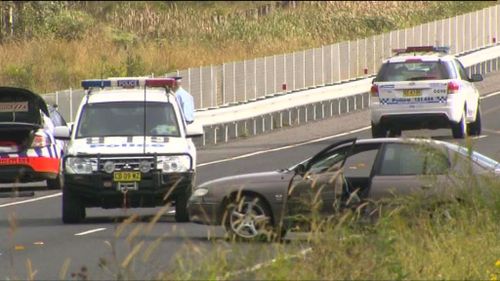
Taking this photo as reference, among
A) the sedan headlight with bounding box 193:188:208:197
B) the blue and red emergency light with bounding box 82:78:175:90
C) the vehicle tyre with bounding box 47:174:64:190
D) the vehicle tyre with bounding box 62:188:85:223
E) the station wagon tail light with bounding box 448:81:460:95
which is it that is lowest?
the vehicle tyre with bounding box 47:174:64:190

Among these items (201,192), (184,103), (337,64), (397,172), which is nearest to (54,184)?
(184,103)

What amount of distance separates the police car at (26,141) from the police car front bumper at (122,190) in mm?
5315

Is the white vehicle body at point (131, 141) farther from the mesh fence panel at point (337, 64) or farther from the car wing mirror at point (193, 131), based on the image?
the mesh fence panel at point (337, 64)

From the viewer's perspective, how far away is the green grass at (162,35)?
49969mm

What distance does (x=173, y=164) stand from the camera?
861 inches

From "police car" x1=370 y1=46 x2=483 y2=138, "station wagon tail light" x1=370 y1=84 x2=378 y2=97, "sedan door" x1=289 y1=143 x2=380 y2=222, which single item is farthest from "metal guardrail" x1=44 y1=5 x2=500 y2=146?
"sedan door" x1=289 y1=143 x2=380 y2=222

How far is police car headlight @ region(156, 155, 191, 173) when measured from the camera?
21.8m

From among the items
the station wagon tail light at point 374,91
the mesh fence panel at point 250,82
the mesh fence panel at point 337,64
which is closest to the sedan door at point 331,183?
the station wagon tail light at point 374,91

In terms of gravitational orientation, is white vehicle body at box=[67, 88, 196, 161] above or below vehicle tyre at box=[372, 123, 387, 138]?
above

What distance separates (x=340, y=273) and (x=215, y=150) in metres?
24.2

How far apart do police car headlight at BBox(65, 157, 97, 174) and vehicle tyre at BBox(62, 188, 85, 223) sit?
27cm

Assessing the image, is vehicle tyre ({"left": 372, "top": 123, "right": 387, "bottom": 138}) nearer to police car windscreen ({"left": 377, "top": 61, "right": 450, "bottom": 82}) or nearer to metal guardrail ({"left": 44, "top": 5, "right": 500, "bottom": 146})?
police car windscreen ({"left": 377, "top": 61, "right": 450, "bottom": 82})

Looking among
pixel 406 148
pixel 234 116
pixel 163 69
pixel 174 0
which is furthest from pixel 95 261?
pixel 174 0

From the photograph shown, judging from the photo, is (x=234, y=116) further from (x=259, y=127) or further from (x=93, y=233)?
(x=93, y=233)
